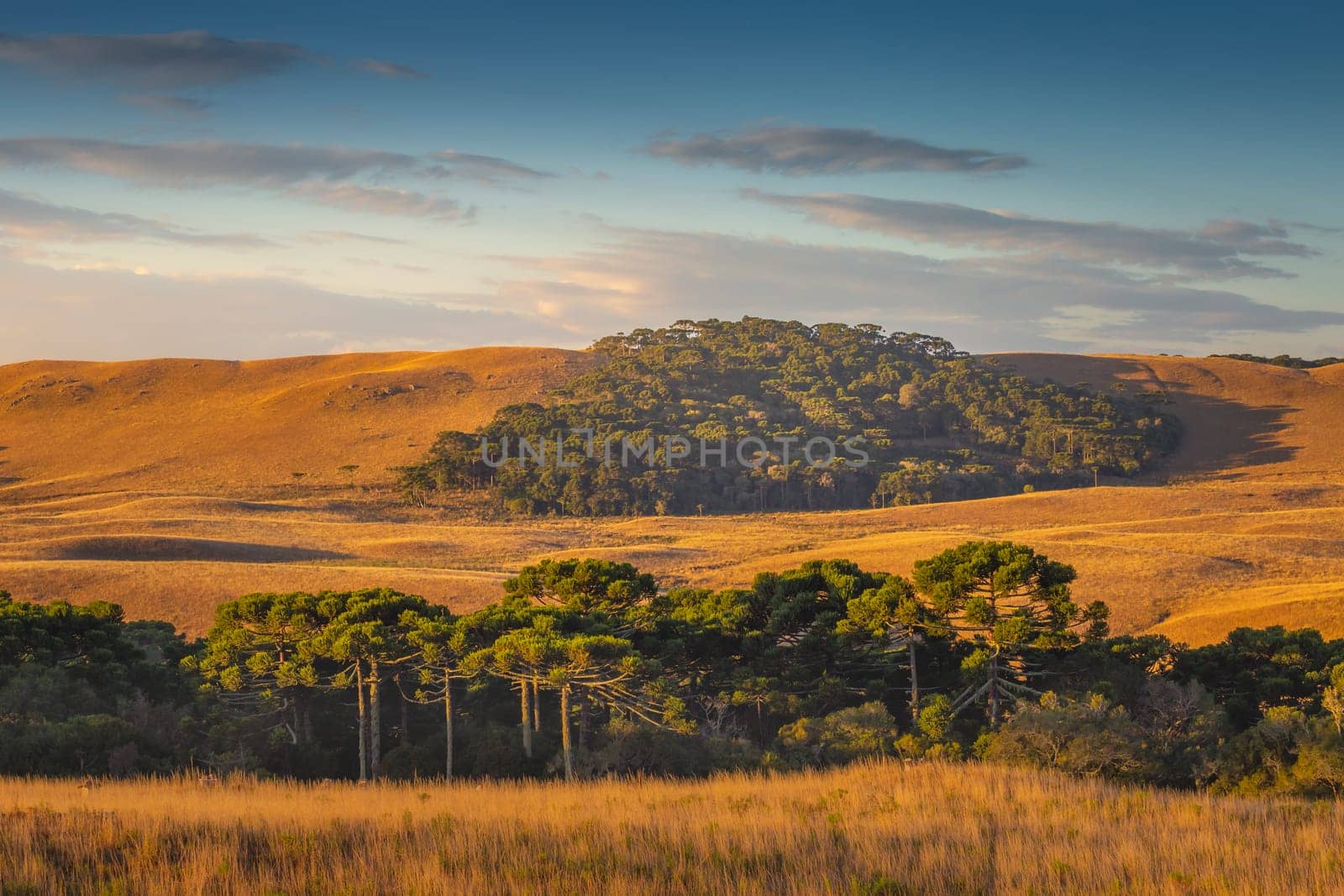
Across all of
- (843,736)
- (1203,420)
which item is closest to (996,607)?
(843,736)

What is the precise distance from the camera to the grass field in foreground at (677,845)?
7789 millimetres

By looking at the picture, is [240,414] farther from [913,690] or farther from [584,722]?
[913,690]

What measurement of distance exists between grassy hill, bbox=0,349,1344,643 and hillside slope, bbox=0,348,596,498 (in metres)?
0.49

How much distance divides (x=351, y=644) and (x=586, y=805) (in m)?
12.9

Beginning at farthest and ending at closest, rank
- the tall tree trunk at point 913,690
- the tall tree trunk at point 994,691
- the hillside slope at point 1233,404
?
the hillside slope at point 1233,404 → the tall tree trunk at point 913,690 → the tall tree trunk at point 994,691

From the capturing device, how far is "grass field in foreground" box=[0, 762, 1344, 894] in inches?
307

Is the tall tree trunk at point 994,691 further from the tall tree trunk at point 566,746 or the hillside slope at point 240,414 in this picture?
the hillside slope at point 240,414

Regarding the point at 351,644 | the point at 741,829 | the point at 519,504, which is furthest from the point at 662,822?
the point at 519,504

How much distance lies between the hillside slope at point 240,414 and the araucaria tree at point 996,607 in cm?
9036

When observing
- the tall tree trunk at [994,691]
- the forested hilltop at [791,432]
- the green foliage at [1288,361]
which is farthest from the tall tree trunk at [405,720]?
the green foliage at [1288,361]

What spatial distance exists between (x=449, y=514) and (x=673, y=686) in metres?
75.5

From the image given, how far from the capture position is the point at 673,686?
24.0m

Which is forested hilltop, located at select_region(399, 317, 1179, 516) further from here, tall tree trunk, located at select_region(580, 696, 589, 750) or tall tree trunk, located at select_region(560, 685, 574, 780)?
tall tree trunk, located at select_region(560, 685, 574, 780)

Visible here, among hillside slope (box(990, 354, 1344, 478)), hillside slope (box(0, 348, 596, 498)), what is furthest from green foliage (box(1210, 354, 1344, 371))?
hillside slope (box(0, 348, 596, 498))
